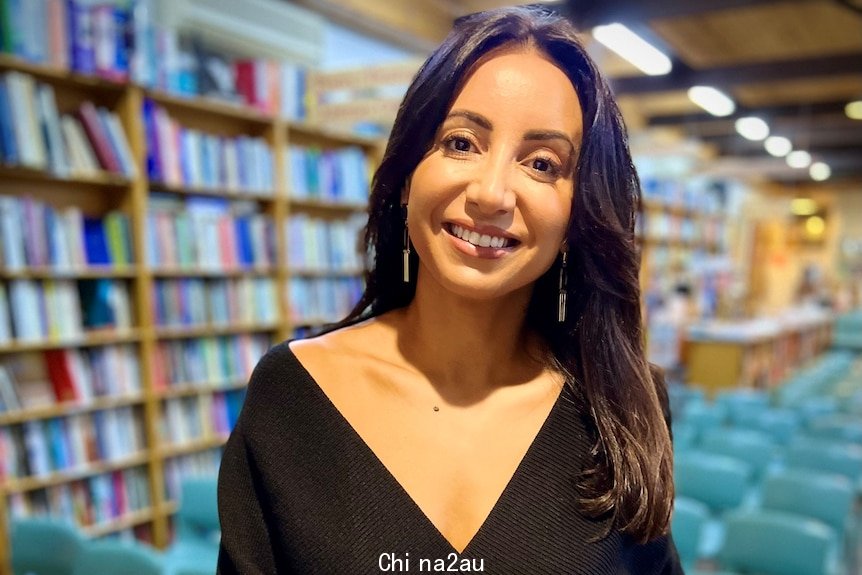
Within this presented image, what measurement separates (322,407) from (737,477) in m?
2.86

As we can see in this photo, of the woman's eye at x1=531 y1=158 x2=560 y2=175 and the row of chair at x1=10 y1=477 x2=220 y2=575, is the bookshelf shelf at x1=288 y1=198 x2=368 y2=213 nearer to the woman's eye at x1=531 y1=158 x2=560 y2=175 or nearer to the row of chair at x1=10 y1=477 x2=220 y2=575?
the row of chair at x1=10 y1=477 x2=220 y2=575

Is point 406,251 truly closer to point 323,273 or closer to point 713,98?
point 323,273

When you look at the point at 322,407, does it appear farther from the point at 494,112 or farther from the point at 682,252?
the point at 682,252

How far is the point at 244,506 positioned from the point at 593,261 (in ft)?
1.91

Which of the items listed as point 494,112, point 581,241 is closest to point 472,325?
point 581,241

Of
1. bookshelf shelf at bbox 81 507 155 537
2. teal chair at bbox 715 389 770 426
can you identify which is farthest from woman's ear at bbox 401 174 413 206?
teal chair at bbox 715 389 770 426

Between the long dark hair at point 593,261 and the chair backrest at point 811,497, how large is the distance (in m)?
2.32

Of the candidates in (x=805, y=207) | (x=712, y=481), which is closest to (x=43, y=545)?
(x=712, y=481)

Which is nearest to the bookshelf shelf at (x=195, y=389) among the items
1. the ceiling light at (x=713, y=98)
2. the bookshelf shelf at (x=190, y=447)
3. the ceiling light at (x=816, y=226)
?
the bookshelf shelf at (x=190, y=447)

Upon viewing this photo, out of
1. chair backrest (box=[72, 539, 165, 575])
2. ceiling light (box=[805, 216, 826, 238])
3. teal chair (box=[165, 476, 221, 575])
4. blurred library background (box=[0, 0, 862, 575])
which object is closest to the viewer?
chair backrest (box=[72, 539, 165, 575])

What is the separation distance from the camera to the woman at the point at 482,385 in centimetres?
81

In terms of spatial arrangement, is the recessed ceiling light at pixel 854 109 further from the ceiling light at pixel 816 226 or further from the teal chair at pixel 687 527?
the teal chair at pixel 687 527

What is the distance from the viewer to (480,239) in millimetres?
819

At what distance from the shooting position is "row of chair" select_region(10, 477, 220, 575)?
77.3 inches
